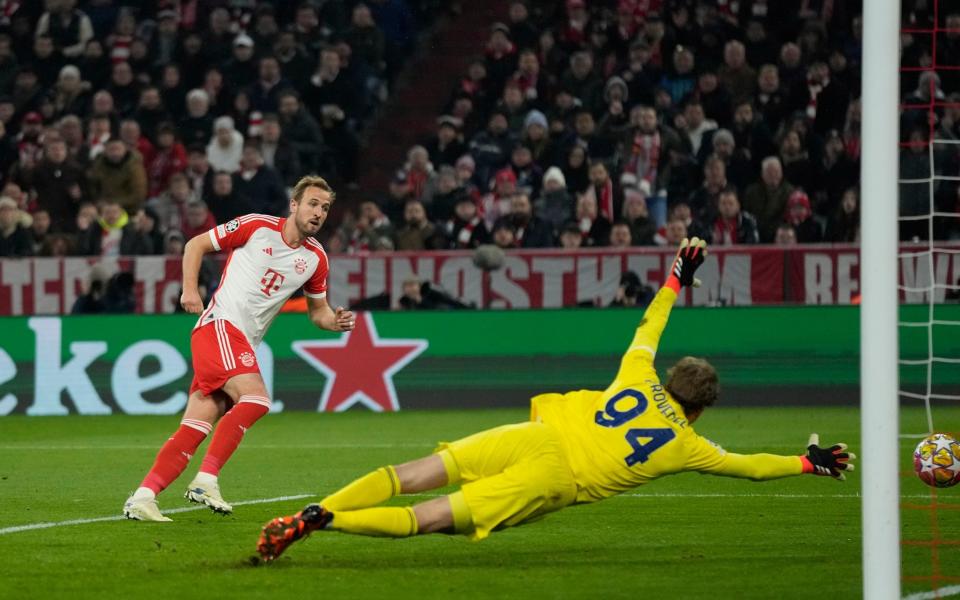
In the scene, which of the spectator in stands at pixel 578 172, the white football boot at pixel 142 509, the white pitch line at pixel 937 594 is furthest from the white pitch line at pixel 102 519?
the spectator in stands at pixel 578 172

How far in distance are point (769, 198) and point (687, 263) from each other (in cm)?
1058

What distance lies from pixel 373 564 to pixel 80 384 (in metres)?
9.97

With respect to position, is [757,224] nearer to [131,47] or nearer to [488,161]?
[488,161]

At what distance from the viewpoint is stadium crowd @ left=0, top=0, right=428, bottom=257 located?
18.8m

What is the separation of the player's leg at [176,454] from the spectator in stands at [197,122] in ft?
41.0

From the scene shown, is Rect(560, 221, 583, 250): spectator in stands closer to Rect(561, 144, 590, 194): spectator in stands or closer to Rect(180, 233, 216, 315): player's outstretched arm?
Rect(561, 144, 590, 194): spectator in stands

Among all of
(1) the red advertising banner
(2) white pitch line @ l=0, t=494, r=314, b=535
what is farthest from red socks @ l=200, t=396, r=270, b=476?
(1) the red advertising banner

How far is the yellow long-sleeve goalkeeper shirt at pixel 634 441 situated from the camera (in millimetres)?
6719

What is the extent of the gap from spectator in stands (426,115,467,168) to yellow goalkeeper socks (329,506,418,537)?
1332 cm

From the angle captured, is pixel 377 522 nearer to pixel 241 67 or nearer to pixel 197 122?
pixel 197 122

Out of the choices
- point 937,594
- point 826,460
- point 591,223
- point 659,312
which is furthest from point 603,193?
point 937,594

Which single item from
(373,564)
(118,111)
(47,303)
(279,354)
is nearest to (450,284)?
(279,354)

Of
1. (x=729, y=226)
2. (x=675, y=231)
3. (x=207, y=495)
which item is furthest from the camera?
(x=729, y=226)

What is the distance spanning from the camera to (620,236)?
16797mm
